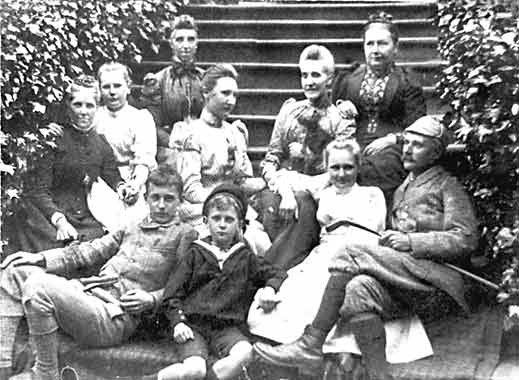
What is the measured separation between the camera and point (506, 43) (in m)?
4.82

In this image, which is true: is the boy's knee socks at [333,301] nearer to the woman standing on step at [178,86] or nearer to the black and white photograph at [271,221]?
the black and white photograph at [271,221]

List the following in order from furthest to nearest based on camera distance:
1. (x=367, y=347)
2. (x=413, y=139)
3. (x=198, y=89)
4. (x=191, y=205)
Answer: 1. (x=198, y=89)
2. (x=191, y=205)
3. (x=413, y=139)
4. (x=367, y=347)

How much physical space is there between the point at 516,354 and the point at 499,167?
3.01ft

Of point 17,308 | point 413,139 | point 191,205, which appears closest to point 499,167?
point 413,139

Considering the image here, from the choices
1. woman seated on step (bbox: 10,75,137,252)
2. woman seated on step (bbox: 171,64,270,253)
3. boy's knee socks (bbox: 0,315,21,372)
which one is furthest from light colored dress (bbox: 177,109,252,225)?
boy's knee socks (bbox: 0,315,21,372)

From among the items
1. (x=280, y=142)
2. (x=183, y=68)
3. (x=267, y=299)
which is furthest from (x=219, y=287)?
(x=183, y=68)

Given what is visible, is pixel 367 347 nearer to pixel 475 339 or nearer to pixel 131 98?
pixel 475 339

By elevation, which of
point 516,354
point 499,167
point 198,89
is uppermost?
point 198,89

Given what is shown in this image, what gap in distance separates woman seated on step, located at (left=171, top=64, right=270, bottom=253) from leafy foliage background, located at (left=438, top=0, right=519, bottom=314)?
138 cm

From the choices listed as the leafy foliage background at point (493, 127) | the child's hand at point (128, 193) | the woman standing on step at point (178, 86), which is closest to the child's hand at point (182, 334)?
the child's hand at point (128, 193)

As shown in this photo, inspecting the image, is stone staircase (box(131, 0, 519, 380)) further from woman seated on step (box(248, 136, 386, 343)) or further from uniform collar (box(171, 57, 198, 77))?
woman seated on step (box(248, 136, 386, 343))

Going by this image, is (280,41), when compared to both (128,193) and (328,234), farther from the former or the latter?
(328,234)

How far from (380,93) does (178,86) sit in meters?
1.54

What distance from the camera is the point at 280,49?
297 inches
